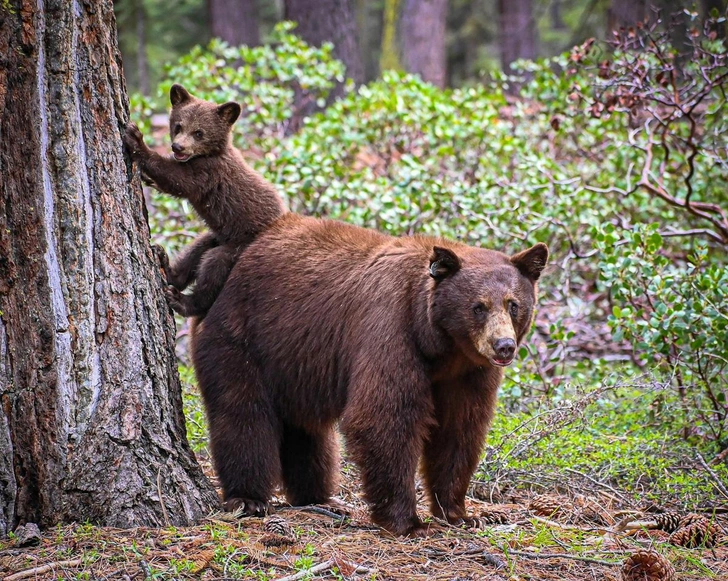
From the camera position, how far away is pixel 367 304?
4633 mm

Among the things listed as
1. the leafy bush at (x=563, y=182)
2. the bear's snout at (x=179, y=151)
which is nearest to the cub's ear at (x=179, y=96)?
the bear's snout at (x=179, y=151)

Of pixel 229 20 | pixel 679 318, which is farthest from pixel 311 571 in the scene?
pixel 229 20

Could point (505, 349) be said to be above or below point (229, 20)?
below

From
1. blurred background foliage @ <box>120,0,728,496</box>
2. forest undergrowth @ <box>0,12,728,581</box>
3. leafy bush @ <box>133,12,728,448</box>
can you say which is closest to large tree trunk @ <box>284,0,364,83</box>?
forest undergrowth @ <box>0,12,728,581</box>

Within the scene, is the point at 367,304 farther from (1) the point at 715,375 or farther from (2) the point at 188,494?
(1) the point at 715,375

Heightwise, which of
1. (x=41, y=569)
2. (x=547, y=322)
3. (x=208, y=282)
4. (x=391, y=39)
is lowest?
(x=41, y=569)

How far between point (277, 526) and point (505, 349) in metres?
1.45

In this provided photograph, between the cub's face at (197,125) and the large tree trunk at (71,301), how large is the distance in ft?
3.40

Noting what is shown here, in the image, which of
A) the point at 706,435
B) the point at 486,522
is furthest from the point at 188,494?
the point at 706,435

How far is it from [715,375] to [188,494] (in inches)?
158

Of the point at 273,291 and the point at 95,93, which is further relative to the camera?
the point at 273,291

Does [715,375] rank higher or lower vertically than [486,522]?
higher

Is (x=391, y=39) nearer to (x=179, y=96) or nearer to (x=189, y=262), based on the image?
(x=179, y=96)

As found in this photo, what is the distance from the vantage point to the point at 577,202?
838 centimetres
